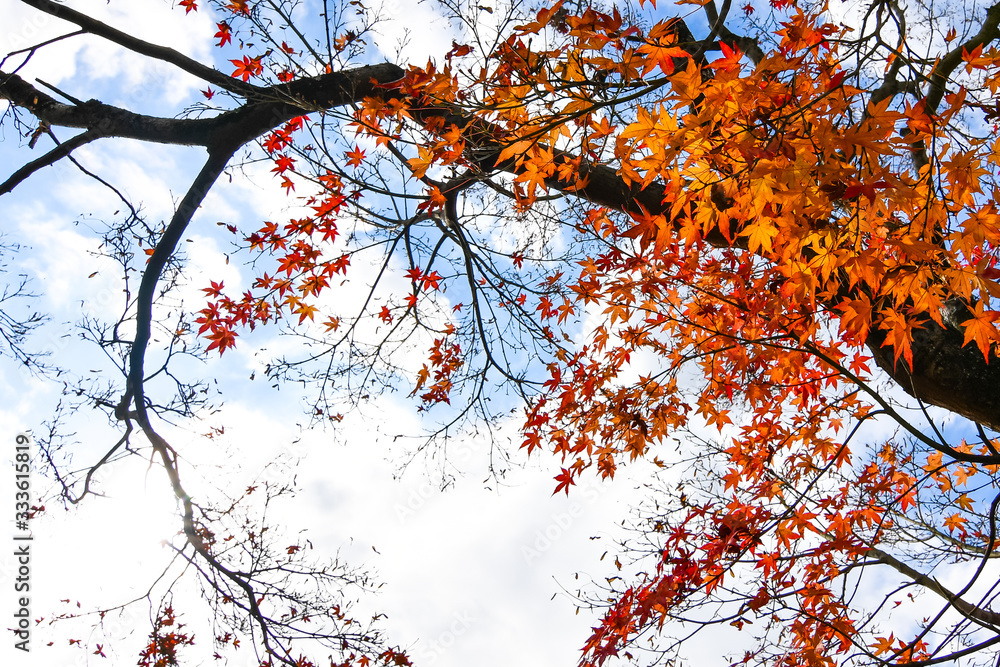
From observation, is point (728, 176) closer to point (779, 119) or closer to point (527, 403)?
point (779, 119)

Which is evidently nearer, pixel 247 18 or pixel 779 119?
pixel 779 119

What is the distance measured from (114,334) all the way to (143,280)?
0.59 meters

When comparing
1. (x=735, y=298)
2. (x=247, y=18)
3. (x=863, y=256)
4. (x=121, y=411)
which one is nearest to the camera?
(x=863, y=256)

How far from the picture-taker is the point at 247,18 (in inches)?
135

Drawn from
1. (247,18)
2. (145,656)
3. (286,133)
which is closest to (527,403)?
(286,133)

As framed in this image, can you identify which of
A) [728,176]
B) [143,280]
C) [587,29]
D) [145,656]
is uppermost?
[143,280]

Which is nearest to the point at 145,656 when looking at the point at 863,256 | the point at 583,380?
the point at 583,380

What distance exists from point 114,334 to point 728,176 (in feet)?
13.7

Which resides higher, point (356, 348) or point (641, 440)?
point (356, 348)

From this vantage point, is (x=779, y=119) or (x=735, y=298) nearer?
(x=779, y=119)

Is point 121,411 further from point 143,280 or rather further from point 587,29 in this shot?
point 587,29

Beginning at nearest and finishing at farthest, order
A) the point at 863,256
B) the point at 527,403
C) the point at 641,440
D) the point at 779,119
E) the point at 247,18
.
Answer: the point at 779,119 < the point at 863,256 < the point at 641,440 < the point at 247,18 < the point at 527,403

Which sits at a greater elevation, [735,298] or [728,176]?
[735,298]

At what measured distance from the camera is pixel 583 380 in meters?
3.58
